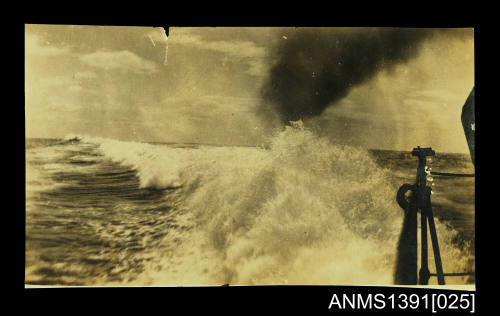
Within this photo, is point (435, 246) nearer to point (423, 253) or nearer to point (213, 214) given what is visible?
point (423, 253)

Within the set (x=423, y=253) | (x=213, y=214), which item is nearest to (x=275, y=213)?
(x=213, y=214)

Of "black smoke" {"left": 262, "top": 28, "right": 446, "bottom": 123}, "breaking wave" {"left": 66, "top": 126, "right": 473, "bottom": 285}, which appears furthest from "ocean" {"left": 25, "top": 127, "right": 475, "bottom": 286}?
"black smoke" {"left": 262, "top": 28, "right": 446, "bottom": 123}

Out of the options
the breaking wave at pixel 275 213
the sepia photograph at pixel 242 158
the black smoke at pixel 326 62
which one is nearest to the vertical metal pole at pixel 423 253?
the sepia photograph at pixel 242 158

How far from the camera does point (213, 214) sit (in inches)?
87.2

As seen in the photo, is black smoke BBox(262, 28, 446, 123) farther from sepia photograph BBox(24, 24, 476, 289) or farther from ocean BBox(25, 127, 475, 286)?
ocean BBox(25, 127, 475, 286)

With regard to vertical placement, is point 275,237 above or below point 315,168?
below

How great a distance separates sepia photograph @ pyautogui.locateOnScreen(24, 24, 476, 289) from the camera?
221 cm

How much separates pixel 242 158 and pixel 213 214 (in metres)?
0.41

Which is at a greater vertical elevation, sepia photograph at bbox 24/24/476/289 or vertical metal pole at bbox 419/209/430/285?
sepia photograph at bbox 24/24/476/289

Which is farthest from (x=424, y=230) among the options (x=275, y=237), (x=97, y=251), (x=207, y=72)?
(x=97, y=251)
